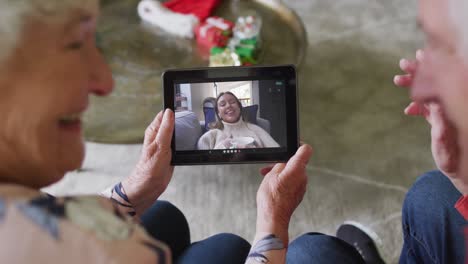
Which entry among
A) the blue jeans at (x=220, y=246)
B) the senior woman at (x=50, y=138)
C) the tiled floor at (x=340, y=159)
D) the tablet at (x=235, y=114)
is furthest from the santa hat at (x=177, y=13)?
the senior woman at (x=50, y=138)

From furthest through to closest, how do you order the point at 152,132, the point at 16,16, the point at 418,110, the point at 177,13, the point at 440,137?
the point at 177,13, the point at 152,132, the point at 418,110, the point at 440,137, the point at 16,16

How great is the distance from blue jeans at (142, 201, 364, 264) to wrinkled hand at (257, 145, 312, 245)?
8 cm

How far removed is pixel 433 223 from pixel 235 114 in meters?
0.42

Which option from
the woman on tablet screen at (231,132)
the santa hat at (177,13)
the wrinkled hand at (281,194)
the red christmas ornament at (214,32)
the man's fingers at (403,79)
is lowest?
the wrinkled hand at (281,194)

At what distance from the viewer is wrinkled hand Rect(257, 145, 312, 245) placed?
33.8 inches

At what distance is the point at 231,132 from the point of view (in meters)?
1.02

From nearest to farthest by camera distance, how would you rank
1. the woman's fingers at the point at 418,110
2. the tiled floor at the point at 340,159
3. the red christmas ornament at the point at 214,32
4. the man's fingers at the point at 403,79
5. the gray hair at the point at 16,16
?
1. the gray hair at the point at 16,16
2. the woman's fingers at the point at 418,110
3. the man's fingers at the point at 403,79
4. the tiled floor at the point at 340,159
5. the red christmas ornament at the point at 214,32

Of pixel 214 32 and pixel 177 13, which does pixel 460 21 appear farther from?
pixel 177 13

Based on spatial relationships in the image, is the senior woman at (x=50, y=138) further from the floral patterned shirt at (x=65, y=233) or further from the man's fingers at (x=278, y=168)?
the man's fingers at (x=278, y=168)

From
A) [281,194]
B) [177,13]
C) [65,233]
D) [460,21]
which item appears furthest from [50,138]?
[177,13]

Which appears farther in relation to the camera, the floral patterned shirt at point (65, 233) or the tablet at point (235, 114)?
the tablet at point (235, 114)

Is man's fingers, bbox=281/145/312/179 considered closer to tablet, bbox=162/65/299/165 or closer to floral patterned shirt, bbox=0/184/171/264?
tablet, bbox=162/65/299/165

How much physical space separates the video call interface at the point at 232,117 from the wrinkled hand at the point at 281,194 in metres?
0.08

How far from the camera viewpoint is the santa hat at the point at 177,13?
1630 mm
